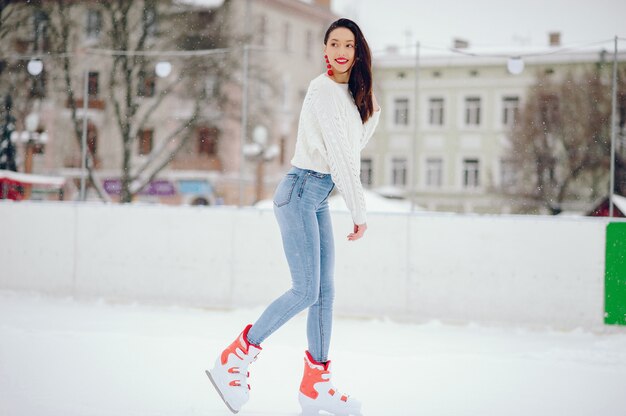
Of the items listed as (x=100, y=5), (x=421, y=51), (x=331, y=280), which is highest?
(x=100, y=5)

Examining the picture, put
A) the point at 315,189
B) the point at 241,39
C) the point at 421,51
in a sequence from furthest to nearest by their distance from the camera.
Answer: the point at 241,39 → the point at 421,51 → the point at 315,189

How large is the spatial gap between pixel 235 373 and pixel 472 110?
3072cm

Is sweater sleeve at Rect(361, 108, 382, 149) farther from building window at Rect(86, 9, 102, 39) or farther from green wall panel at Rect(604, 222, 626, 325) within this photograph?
building window at Rect(86, 9, 102, 39)

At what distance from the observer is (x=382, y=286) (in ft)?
20.5

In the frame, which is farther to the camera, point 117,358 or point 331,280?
point 117,358

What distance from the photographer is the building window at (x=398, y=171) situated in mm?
31094

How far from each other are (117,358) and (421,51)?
3864 mm

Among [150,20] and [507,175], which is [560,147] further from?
[150,20]

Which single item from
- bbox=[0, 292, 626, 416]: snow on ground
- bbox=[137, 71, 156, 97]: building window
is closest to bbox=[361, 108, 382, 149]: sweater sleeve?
bbox=[0, 292, 626, 416]: snow on ground

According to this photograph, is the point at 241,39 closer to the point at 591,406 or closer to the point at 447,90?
the point at 447,90

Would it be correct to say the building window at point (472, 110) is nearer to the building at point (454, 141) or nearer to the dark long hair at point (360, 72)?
the building at point (454, 141)

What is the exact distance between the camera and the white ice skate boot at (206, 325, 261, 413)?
3.00 m

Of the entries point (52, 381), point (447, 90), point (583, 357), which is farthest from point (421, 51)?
point (447, 90)

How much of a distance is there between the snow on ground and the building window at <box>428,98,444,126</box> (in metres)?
27.2
